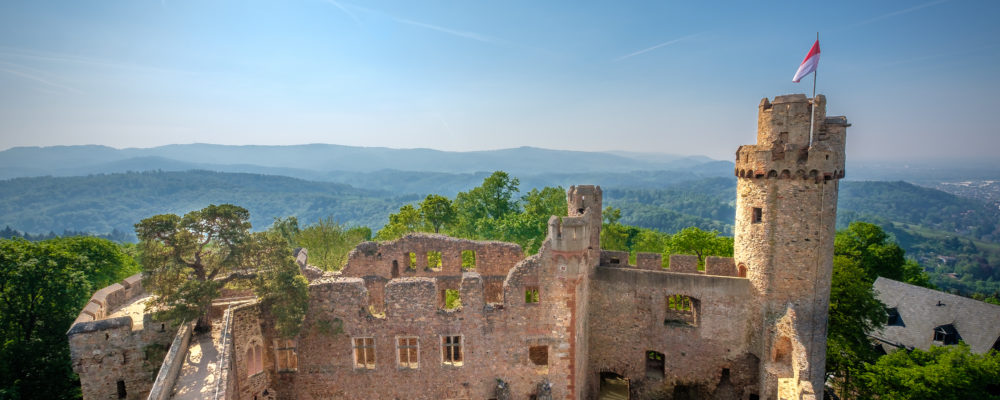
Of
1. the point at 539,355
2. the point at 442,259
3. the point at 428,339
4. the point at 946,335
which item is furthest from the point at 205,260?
the point at 946,335

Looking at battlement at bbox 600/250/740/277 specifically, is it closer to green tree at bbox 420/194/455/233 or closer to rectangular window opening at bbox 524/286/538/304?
rectangular window opening at bbox 524/286/538/304

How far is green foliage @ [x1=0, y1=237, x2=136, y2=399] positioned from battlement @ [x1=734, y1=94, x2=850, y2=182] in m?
35.5

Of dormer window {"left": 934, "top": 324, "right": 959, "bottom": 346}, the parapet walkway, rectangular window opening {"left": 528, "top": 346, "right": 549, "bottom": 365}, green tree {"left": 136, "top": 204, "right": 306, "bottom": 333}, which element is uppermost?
green tree {"left": 136, "top": 204, "right": 306, "bottom": 333}

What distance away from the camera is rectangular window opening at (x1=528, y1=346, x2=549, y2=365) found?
20891 mm

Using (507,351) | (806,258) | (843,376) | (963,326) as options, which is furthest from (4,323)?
(963,326)

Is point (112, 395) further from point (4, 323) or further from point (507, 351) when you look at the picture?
point (507, 351)

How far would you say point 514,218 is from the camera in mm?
41750

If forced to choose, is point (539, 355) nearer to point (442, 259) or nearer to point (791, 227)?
point (442, 259)

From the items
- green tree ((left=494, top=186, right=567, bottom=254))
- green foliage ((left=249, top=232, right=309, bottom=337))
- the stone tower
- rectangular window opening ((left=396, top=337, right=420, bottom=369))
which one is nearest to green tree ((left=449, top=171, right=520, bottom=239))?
→ green tree ((left=494, top=186, right=567, bottom=254))

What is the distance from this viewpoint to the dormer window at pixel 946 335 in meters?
33.2

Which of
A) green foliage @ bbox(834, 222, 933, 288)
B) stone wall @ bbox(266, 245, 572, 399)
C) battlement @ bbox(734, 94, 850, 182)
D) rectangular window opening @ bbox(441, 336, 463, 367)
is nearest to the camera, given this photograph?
battlement @ bbox(734, 94, 850, 182)

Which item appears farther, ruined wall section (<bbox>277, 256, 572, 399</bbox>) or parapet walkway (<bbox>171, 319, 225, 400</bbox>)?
ruined wall section (<bbox>277, 256, 572, 399</bbox>)

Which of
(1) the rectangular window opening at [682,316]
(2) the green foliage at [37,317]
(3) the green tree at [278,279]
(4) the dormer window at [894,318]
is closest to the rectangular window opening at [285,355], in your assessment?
(3) the green tree at [278,279]

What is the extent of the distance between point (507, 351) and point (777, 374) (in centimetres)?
1156
